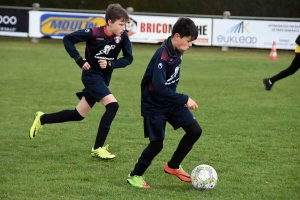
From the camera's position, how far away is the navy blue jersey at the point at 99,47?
7.02m

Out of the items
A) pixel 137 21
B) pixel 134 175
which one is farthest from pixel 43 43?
pixel 134 175

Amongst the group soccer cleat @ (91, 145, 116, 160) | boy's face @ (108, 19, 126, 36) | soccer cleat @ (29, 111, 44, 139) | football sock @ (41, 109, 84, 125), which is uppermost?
boy's face @ (108, 19, 126, 36)

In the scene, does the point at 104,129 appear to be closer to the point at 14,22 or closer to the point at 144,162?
the point at 144,162

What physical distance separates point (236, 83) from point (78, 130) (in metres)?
6.47

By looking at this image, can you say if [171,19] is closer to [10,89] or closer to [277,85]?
[277,85]

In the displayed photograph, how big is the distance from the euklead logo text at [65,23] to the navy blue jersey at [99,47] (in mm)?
16465

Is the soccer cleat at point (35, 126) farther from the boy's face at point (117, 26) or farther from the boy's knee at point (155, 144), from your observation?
the boy's knee at point (155, 144)

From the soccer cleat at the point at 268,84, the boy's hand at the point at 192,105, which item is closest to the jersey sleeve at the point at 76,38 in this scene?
the boy's hand at the point at 192,105

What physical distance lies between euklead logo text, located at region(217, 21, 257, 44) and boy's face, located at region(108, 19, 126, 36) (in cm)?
1643

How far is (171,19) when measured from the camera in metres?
23.2

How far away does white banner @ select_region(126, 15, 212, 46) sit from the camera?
76.2ft

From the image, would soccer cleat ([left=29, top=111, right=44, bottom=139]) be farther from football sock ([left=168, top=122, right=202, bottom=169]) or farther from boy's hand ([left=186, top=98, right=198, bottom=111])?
boy's hand ([left=186, top=98, right=198, bottom=111])

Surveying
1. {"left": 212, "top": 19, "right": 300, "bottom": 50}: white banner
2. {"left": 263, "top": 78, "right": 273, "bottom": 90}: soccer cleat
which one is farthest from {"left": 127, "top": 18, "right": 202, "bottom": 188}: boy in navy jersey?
{"left": 212, "top": 19, "right": 300, "bottom": 50}: white banner

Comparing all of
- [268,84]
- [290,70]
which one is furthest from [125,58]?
[268,84]
